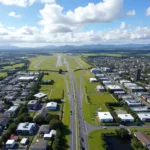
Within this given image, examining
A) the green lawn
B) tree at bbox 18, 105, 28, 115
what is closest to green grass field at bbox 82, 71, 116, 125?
the green lawn

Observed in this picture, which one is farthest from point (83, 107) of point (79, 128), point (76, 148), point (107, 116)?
point (76, 148)

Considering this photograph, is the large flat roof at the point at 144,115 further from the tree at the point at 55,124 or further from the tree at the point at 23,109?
the tree at the point at 23,109

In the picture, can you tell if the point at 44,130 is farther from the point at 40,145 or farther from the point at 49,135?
the point at 40,145

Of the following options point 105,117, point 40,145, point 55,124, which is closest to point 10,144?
point 40,145

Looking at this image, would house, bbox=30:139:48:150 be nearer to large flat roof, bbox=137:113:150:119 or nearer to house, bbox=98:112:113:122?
house, bbox=98:112:113:122

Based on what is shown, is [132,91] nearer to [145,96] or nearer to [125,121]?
[145,96]

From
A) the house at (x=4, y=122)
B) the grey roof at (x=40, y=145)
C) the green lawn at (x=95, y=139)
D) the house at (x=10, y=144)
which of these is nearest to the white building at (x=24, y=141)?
the house at (x=10, y=144)
